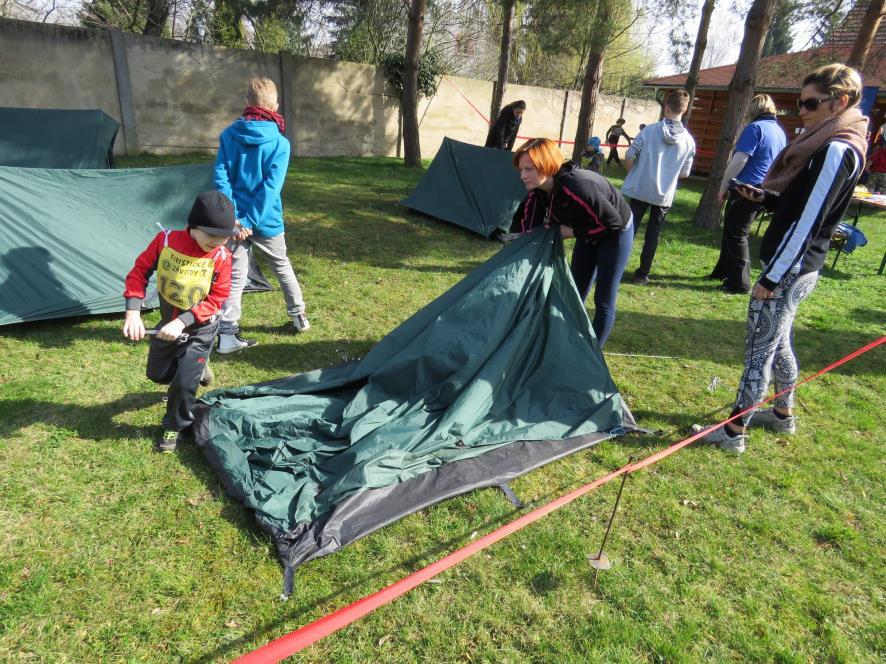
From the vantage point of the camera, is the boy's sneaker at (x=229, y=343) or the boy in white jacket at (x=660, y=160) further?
the boy in white jacket at (x=660, y=160)

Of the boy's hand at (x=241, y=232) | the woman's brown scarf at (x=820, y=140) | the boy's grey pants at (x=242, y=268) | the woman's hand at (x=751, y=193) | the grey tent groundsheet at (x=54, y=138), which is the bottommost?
the boy's grey pants at (x=242, y=268)

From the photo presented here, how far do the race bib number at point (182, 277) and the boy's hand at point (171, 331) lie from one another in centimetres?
15

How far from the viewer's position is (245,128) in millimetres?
3666

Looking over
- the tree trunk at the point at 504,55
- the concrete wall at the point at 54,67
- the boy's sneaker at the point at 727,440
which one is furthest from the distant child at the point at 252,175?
the tree trunk at the point at 504,55

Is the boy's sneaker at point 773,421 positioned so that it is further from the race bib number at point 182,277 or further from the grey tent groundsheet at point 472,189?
the grey tent groundsheet at point 472,189

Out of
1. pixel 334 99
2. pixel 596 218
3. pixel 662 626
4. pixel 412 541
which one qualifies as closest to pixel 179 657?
pixel 412 541

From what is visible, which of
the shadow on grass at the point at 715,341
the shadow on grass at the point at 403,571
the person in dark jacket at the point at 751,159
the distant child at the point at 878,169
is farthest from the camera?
the distant child at the point at 878,169

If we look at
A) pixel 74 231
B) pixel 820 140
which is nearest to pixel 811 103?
pixel 820 140

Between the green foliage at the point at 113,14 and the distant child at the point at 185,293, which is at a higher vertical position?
the green foliage at the point at 113,14

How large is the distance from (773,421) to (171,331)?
3631 millimetres

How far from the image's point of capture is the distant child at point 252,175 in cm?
370

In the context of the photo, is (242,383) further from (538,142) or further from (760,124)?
(760,124)

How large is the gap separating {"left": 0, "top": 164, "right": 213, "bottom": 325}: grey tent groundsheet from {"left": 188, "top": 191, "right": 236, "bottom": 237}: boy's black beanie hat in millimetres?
1800

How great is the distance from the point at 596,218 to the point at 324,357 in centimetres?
217
